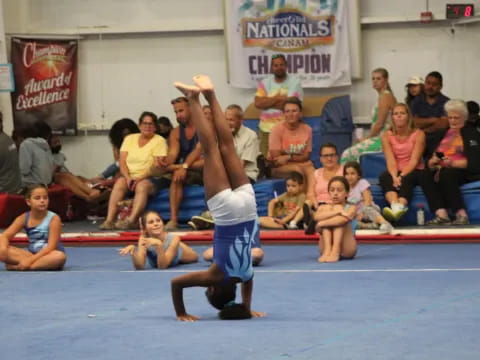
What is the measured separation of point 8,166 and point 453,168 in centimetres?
509

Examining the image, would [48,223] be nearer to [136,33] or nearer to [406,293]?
[406,293]

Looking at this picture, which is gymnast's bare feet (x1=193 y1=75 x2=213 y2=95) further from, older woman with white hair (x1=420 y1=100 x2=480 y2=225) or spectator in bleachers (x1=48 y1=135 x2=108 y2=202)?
spectator in bleachers (x1=48 y1=135 x2=108 y2=202)

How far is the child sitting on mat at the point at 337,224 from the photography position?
8.41 metres

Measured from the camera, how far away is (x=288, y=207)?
10.6 m

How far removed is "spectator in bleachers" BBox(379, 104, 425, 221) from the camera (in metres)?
10.3

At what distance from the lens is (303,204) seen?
397 inches

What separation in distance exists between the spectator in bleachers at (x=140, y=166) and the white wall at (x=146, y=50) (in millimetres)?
2356

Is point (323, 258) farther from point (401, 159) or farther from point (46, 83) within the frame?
point (46, 83)

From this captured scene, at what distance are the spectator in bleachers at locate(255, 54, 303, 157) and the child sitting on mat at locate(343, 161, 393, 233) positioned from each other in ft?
8.08

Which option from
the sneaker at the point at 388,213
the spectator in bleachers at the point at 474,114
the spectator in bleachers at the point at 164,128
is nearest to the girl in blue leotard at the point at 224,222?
the sneaker at the point at 388,213

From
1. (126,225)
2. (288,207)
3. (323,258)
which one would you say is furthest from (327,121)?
(323,258)

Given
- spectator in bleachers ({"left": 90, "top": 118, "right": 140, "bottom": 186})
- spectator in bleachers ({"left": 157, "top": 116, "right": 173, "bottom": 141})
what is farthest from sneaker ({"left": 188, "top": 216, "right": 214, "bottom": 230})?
spectator in bleachers ({"left": 90, "top": 118, "right": 140, "bottom": 186})

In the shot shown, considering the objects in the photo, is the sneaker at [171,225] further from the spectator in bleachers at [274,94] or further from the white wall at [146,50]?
the white wall at [146,50]

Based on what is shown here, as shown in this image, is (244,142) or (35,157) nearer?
(244,142)
